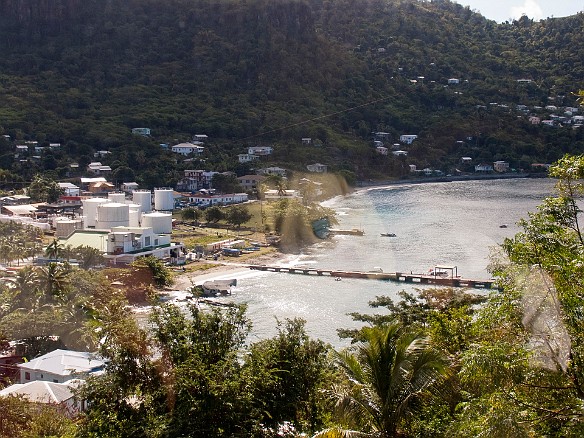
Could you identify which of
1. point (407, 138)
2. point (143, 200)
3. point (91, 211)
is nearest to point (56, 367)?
point (91, 211)

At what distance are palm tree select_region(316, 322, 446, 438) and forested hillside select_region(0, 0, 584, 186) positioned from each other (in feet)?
127

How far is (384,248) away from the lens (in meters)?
29.0

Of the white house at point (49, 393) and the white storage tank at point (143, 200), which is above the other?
the white storage tank at point (143, 200)

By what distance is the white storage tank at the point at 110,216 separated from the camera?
27.5 metres

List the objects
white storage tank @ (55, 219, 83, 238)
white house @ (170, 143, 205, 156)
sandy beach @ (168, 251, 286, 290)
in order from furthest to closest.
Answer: white house @ (170, 143, 205, 156), white storage tank @ (55, 219, 83, 238), sandy beach @ (168, 251, 286, 290)

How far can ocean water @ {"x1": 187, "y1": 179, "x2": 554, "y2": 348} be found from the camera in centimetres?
1989

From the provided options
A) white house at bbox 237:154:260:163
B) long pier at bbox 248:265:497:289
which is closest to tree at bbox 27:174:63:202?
long pier at bbox 248:265:497:289

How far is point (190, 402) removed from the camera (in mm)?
5082

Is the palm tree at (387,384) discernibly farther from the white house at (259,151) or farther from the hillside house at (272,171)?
the white house at (259,151)

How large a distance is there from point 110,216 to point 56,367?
16.0 m

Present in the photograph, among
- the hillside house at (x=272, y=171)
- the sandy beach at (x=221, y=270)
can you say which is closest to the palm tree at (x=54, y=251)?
the sandy beach at (x=221, y=270)

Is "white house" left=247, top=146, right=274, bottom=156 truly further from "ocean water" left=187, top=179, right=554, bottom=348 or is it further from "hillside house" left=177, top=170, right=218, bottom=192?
"ocean water" left=187, top=179, right=554, bottom=348

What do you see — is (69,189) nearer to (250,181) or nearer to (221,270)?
(250,181)

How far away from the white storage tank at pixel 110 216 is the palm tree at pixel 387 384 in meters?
24.1
